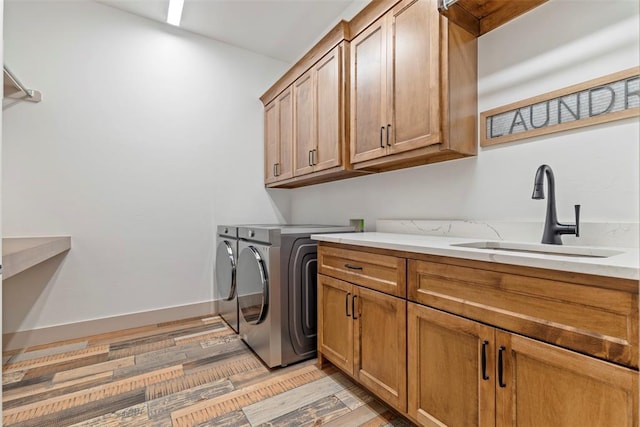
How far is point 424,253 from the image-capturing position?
1223 millimetres

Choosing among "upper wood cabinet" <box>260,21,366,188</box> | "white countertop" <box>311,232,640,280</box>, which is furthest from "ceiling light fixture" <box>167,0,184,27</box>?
"white countertop" <box>311,232,640,280</box>

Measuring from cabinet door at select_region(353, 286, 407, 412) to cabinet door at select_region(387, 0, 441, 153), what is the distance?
0.87 m

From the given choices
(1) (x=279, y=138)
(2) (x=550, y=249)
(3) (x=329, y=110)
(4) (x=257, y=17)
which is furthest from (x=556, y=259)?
(4) (x=257, y=17)

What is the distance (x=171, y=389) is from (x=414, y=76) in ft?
7.44

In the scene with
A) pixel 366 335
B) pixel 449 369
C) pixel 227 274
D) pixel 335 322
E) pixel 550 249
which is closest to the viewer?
pixel 449 369

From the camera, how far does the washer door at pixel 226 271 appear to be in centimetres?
252

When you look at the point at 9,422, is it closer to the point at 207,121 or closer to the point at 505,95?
the point at 207,121

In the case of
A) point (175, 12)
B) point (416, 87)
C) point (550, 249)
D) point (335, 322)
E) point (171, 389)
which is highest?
point (175, 12)

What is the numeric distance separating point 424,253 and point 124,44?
305cm

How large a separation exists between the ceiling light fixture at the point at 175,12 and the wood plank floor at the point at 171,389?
2.76 meters

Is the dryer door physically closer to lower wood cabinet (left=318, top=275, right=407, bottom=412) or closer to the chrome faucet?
lower wood cabinet (left=318, top=275, right=407, bottom=412)

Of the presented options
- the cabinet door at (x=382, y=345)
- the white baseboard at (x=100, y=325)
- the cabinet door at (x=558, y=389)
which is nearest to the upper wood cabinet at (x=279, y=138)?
the white baseboard at (x=100, y=325)

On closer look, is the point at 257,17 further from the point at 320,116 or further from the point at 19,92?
the point at 19,92

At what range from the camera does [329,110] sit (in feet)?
7.28
